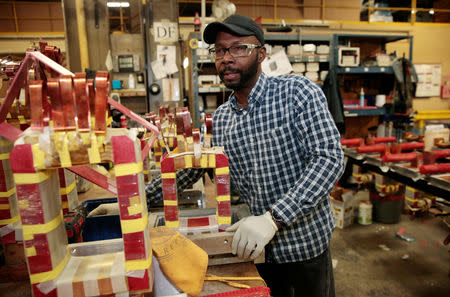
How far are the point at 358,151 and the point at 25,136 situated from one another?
11.4ft

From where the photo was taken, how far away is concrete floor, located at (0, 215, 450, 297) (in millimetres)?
2813

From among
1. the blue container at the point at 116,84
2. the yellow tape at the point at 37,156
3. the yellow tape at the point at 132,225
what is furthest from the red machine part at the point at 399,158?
the blue container at the point at 116,84

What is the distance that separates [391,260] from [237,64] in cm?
313

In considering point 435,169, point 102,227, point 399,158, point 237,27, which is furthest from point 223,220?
point 399,158

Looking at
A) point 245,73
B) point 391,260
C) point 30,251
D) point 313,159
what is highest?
point 245,73

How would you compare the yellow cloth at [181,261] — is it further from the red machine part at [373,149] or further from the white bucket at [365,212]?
the white bucket at [365,212]

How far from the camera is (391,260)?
3287mm

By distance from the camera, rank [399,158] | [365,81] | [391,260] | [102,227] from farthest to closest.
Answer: [365,81]
[391,260]
[399,158]
[102,227]

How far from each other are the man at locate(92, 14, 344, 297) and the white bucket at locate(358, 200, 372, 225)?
2.84 m

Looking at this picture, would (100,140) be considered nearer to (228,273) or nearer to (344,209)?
(228,273)

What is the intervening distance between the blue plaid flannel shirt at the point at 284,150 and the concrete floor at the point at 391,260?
173 cm

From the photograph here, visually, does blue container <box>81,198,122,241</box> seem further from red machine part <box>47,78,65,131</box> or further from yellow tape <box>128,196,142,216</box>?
red machine part <box>47,78,65,131</box>

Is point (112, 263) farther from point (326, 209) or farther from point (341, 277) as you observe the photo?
point (341, 277)

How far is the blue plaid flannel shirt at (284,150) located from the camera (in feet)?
4.41
